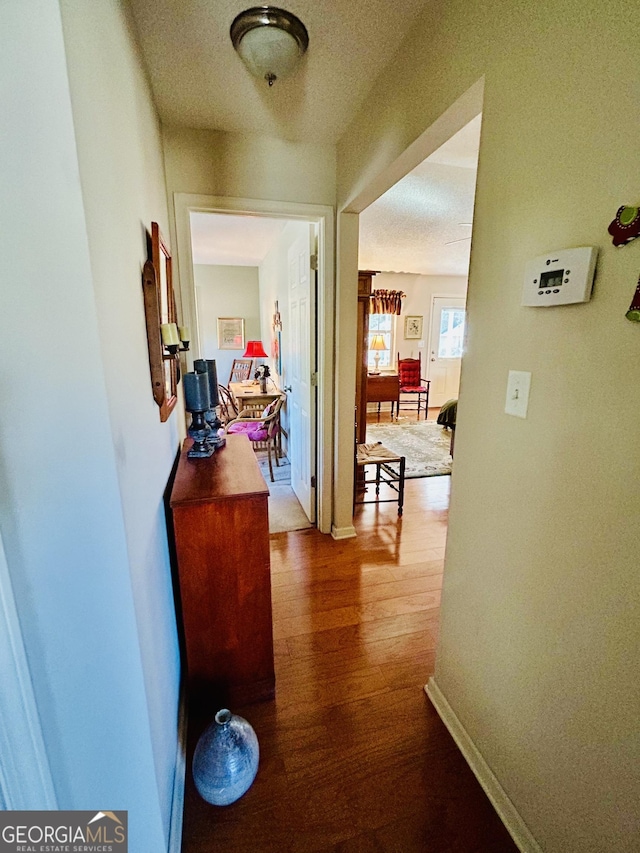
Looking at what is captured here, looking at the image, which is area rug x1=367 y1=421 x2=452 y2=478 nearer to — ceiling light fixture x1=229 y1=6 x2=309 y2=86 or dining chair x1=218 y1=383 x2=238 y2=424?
dining chair x1=218 y1=383 x2=238 y2=424

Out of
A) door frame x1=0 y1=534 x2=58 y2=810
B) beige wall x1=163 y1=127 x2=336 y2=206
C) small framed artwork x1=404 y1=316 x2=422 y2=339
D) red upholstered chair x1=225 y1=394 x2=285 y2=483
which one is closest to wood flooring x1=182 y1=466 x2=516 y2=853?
door frame x1=0 y1=534 x2=58 y2=810

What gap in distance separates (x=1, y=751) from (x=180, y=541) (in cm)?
Result: 58

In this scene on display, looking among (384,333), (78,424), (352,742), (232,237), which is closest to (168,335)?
(78,424)

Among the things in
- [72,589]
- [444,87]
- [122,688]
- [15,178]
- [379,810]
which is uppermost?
[444,87]

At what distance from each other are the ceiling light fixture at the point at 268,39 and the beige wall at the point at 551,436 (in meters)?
0.47

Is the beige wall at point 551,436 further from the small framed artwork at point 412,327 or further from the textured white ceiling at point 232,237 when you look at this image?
the small framed artwork at point 412,327

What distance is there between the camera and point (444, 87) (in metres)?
1.17

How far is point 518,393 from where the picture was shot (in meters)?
0.97

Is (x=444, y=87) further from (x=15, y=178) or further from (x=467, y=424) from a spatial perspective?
(x=15, y=178)

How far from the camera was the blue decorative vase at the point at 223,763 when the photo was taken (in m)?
1.08

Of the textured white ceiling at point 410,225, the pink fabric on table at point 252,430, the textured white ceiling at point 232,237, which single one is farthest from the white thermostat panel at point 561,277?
the pink fabric on table at point 252,430

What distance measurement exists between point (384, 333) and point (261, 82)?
5.32 m

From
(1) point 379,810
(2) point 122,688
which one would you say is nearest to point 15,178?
(2) point 122,688

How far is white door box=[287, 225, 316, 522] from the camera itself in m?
2.48
